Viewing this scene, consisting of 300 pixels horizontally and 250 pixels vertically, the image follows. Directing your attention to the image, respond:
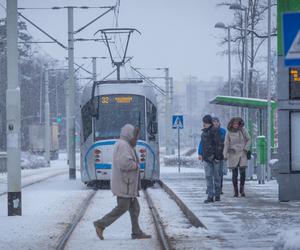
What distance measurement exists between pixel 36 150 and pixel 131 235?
73948 mm

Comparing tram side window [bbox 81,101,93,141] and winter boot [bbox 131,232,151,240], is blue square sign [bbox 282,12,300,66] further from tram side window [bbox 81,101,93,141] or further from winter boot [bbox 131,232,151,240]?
tram side window [bbox 81,101,93,141]

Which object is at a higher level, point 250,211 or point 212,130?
point 212,130

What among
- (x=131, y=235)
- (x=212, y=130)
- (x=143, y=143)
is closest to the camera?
(x=131, y=235)

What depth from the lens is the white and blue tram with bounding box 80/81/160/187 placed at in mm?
26766

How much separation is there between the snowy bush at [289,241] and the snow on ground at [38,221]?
3977 millimetres

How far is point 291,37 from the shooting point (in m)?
9.50

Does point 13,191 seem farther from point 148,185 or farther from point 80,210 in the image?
point 148,185

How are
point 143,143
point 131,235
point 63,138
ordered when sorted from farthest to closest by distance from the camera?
1. point 63,138
2. point 143,143
3. point 131,235

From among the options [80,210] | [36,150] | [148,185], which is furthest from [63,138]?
[80,210]

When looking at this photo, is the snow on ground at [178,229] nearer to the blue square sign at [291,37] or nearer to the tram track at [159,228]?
the tram track at [159,228]

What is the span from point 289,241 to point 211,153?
9.32 meters

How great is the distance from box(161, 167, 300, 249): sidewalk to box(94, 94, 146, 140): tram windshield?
5.90m

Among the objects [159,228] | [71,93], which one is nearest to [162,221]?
[159,228]

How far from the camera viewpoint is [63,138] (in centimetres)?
13462
